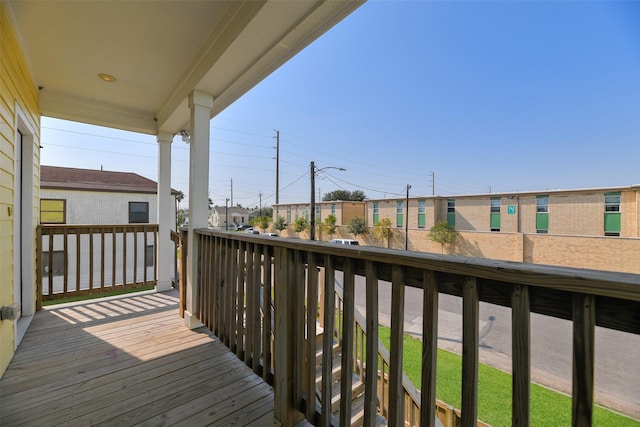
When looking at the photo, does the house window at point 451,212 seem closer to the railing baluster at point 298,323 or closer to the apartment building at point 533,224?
the apartment building at point 533,224

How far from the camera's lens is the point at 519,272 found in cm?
64

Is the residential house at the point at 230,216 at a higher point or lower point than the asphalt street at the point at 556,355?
higher

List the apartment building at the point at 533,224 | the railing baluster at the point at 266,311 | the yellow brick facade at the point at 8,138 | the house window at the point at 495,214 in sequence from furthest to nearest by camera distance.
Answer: the house window at the point at 495,214
the apartment building at the point at 533,224
the yellow brick facade at the point at 8,138
the railing baluster at the point at 266,311

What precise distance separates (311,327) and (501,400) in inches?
194

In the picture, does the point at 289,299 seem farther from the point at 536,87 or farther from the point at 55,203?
the point at 536,87

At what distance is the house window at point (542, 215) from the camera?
41.0 ft

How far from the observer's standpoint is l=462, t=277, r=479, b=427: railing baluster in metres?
0.74

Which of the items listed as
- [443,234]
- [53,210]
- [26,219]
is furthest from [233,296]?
[443,234]

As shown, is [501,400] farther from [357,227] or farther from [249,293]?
[357,227]

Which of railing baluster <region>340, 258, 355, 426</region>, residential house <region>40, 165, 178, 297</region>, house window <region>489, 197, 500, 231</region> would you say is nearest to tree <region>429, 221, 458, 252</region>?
house window <region>489, 197, 500, 231</region>

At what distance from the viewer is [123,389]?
1657mm

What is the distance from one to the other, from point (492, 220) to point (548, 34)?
27.6ft

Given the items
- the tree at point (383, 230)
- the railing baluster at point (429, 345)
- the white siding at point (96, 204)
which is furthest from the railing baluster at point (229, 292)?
the tree at point (383, 230)

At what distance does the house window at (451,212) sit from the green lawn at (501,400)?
1165 centimetres
